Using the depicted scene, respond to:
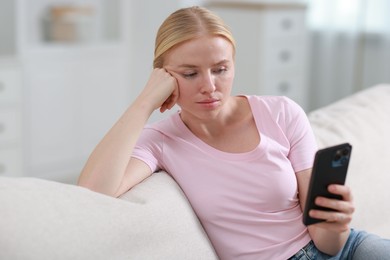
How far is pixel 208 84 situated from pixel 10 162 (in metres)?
2.52

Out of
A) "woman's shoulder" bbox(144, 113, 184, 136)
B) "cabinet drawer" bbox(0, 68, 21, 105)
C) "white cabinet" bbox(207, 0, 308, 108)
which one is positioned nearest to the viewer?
"woman's shoulder" bbox(144, 113, 184, 136)

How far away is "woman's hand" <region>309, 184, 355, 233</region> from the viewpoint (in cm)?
137

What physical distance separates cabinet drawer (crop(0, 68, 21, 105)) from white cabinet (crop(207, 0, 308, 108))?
52.6 inches

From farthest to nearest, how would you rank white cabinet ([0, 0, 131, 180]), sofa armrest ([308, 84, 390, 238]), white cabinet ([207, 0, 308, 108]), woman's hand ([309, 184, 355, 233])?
white cabinet ([207, 0, 308, 108])
white cabinet ([0, 0, 131, 180])
sofa armrest ([308, 84, 390, 238])
woman's hand ([309, 184, 355, 233])

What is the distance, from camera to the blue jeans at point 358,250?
1.55 m

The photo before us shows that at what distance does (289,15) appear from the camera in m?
4.47

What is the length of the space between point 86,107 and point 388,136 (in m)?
2.53

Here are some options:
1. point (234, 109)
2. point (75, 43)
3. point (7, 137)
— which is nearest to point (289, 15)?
point (75, 43)

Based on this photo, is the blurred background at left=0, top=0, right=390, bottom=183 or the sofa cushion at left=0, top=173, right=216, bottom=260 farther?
the blurred background at left=0, top=0, right=390, bottom=183

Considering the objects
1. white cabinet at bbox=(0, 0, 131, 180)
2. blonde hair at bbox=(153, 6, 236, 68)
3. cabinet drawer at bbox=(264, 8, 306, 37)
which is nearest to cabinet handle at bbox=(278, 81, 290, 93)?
cabinet drawer at bbox=(264, 8, 306, 37)

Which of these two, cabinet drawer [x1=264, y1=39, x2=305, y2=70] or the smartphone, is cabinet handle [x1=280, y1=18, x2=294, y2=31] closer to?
cabinet drawer [x1=264, y1=39, x2=305, y2=70]

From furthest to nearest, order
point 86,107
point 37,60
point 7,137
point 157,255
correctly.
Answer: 1. point 86,107
2. point 37,60
3. point 7,137
4. point 157,255

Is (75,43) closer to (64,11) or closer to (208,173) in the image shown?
(64,11)

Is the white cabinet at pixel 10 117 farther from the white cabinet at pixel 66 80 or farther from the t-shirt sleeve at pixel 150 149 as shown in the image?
the t-shirt sleeve at pixel 150 149
